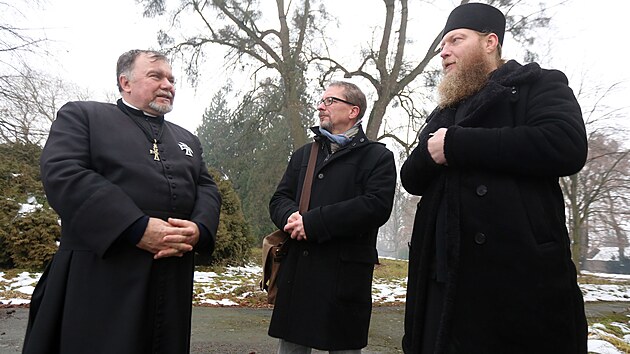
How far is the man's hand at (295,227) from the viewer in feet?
9.15

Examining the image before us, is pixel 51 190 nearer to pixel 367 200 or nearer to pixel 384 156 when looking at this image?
pixel 367 200

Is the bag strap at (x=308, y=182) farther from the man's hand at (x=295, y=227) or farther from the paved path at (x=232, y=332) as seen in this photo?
the paved path at (x=232, y=332)

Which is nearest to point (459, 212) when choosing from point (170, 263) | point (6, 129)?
point (170, 263)

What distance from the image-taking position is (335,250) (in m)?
2.80

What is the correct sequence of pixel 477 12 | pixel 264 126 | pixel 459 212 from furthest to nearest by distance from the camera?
pixel 264 126 < pixel 477 12 < pixel 459 212

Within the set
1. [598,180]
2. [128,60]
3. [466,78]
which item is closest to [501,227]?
[466,78]

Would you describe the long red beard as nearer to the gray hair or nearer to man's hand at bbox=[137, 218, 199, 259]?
man's hand at bbox=[137, 218, 199, 259]

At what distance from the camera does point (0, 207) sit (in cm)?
896

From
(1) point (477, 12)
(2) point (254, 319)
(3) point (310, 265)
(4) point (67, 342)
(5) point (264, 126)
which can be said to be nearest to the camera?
(4) point (67, 342)

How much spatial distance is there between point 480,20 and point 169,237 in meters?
1.91

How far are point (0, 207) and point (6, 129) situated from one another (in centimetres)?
304

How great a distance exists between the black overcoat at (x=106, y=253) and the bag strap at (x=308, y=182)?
70 cm

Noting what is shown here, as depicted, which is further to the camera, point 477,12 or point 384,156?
point 384,156

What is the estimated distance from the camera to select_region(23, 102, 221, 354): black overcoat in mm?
2107
